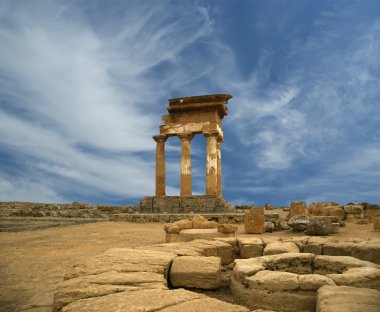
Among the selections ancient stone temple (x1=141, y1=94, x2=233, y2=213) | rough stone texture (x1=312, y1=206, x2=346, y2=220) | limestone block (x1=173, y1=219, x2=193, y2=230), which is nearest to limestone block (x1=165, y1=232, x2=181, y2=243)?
limestone block (x1=173, y1=219, x2=193, y2=230)

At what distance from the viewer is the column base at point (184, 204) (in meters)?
17.3

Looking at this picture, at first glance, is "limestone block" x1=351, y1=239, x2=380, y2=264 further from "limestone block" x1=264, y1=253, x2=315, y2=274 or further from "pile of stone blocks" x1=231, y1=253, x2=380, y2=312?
"limestone block" x1=264, y1=253, x2=315, y2=274

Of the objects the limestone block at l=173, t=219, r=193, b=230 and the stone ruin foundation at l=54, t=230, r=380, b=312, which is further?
the limestone block at l=173, t=219, r=193, b=230

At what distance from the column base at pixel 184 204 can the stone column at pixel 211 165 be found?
2.46 feet

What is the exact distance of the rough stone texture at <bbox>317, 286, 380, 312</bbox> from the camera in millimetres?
2547

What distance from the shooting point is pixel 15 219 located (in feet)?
44.5

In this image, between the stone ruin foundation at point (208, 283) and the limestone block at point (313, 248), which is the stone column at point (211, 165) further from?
the stone ruin foundation at point (208, 283)

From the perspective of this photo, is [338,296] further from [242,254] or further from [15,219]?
[15,219]

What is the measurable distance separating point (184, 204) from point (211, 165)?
Result: 2784 millimetres

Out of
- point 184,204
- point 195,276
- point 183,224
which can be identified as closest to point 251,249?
point 195,276

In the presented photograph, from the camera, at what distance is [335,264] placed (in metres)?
4.33

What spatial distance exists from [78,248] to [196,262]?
4103 mm

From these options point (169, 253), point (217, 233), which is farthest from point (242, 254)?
point (169, 253)

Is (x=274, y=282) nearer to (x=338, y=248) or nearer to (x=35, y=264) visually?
(x=338, y=248)
